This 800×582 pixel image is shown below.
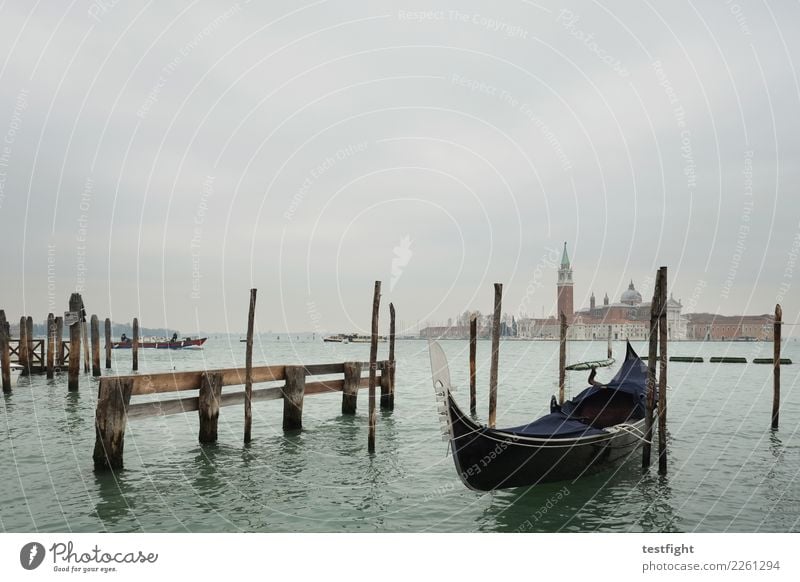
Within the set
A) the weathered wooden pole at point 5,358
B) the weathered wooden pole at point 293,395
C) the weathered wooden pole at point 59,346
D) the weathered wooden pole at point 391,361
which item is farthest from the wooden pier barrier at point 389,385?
the weathered wooden pole at point 59,346

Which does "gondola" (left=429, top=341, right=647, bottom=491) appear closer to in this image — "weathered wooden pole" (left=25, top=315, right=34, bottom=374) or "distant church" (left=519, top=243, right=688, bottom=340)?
"weathered wooden pole" (left=25, top=315, right=34, bottom=374)

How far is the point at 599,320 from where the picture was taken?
12862 cm

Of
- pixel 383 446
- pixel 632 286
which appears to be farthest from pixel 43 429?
pixel 632 286

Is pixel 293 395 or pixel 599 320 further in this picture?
pixel 599 320

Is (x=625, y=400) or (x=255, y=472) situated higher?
(x=625, y=400)

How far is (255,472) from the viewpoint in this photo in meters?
9.33

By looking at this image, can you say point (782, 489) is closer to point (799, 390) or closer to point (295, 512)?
point (295, 512)

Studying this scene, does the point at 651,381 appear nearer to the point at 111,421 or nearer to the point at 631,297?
the point at 111,421

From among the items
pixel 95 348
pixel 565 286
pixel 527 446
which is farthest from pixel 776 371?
pixel 565 286

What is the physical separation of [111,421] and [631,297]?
148 m

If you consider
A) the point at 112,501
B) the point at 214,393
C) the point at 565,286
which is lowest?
the point at 112,501

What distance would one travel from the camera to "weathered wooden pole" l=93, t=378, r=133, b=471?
863 cm
